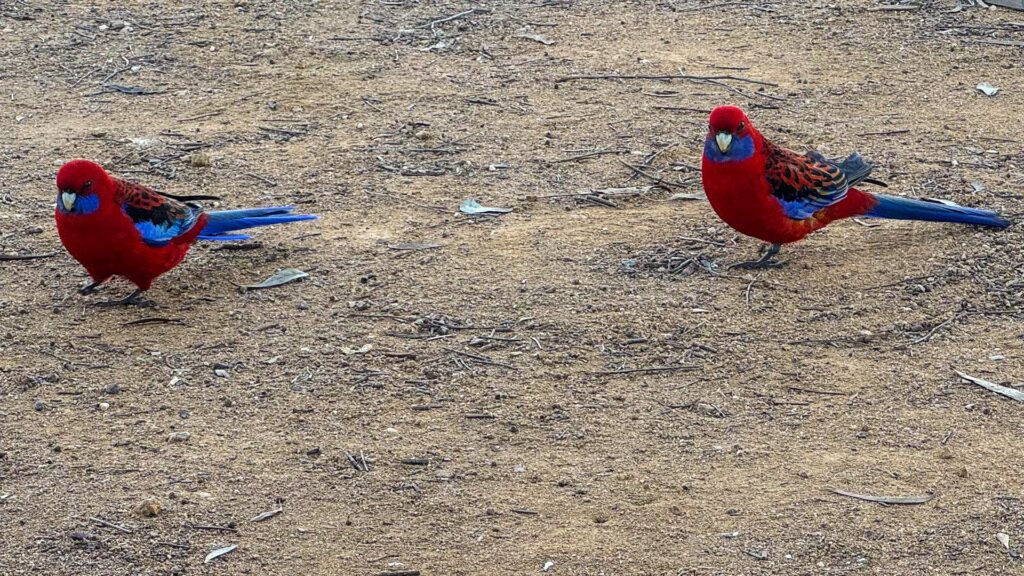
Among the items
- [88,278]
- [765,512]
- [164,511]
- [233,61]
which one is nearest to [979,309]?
[765,512]

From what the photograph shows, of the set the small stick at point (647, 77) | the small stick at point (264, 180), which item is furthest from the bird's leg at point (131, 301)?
the small stick at point (647, 77)

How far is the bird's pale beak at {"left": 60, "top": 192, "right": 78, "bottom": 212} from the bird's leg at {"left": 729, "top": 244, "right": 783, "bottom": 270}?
287 cm

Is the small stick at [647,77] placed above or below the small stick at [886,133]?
above

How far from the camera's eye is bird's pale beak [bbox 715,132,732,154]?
5523mm

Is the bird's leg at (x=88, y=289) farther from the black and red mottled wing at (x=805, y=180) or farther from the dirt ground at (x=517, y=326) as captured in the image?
the black and red mottled wing at (x=805, y=180)

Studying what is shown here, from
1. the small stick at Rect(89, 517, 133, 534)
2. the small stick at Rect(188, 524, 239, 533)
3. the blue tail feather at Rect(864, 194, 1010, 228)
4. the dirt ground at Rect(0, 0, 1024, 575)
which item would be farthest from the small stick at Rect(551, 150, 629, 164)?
the small stick at Rect(89, 517, 133, 534)

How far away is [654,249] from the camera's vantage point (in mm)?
5934

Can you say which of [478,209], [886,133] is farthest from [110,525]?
[886,133]

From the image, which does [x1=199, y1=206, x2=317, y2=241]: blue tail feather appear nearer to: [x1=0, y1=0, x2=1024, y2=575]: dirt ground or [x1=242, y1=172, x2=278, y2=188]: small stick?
[x1=0, y1=0, x2=1024, y2=575]: dirt ground

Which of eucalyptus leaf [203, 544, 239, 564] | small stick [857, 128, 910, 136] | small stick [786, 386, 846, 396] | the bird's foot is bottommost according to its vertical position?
eucalyptus leaf [203, 544, 239, 564]

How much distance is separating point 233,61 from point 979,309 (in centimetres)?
539

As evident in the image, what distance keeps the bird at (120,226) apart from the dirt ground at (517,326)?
209mm

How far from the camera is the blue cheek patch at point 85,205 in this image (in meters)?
5.34

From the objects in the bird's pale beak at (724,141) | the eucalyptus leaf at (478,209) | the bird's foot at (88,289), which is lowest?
the bird's foot at (88,289)
